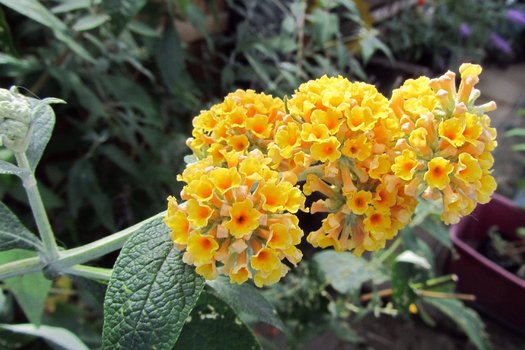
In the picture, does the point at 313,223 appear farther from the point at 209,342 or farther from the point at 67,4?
the point at 209,342

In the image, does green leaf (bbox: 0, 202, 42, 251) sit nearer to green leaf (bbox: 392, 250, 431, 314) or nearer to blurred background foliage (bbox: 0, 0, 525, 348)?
blurred background foliage (bbox: 0, 0, 525, 348)

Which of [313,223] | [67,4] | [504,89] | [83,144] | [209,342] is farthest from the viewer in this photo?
[504,89]

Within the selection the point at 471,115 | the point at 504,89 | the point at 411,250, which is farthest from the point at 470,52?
the point at 471,115

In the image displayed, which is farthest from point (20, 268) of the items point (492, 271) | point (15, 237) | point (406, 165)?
point (492, 271)

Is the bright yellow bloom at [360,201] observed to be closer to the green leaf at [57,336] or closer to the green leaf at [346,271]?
the green leaf at [57,336]

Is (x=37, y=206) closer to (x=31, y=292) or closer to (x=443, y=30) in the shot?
(x=31, y=292)

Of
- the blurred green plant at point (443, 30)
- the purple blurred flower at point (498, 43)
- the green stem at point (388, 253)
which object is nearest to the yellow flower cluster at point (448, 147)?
the green stem at point (388, 253)

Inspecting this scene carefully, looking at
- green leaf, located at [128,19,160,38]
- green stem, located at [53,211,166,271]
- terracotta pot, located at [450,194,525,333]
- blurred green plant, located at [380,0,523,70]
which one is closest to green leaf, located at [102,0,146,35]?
green leaf, located at [128,19,160,38]
